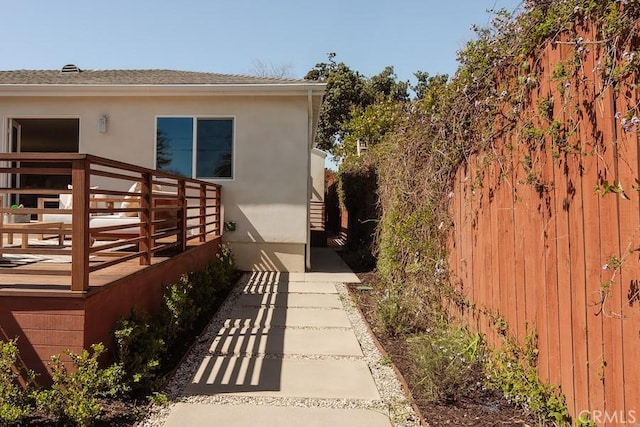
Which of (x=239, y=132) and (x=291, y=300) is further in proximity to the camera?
(x=239, y=132)

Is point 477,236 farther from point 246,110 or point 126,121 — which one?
point 126,121

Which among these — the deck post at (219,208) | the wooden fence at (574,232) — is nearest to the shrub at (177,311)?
the wooden fence at (574,232)

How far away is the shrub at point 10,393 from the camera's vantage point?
248 centimetres

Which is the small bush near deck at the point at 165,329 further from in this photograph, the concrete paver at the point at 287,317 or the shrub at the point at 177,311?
the concrete paver at the point at 287,317

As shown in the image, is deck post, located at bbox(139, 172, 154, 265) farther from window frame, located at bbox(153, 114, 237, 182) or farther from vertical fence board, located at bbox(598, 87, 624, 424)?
window frame, located at bbox(153, 114, 237, 182)

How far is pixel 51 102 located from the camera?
27.0 feet

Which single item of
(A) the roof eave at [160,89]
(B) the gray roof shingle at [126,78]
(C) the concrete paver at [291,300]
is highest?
(B) the gray roof shingle at [126,78]

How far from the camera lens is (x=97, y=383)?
271 cm

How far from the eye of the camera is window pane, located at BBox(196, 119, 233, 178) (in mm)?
8281

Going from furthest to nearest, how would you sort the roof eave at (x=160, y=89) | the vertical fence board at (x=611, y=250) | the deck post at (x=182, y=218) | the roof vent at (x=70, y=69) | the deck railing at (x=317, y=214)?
the deck railing at (x=317, y=214) → the roof vent at (x=70, y=69) → the roof eave at (x=160, y=89) → the deck post at (x=182, y=218) → the vertical fence board at (x=611, y=250)

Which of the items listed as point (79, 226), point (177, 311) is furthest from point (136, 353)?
point (79, 226)

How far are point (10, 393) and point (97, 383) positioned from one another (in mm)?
506

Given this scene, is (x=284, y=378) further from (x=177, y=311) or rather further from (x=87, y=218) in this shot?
(x=87, y=218)

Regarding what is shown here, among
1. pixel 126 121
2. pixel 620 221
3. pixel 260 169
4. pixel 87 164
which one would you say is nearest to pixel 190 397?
pixel 87 164
